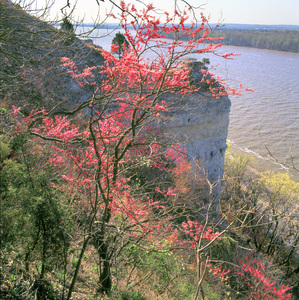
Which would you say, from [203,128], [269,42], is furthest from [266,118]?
[269,42]

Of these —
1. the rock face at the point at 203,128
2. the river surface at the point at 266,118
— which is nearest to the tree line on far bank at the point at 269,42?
the river surface at the point at 266,118

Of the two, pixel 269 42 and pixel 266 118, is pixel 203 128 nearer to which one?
pixel 266 118

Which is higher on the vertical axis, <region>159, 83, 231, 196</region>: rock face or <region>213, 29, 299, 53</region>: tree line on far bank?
<region>213, 29, 299, 53</region>: tree line on far bank

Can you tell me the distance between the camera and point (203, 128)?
1297 cm

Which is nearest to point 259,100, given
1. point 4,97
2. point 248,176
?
point 248,176

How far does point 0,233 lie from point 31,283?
0.92 metres

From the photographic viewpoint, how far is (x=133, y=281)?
177 inches

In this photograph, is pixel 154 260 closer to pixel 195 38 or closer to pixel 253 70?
pixel 195 38

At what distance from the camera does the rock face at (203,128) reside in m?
12.1

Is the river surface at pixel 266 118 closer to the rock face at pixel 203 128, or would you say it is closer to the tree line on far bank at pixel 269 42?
the rock face at pixel 203 128

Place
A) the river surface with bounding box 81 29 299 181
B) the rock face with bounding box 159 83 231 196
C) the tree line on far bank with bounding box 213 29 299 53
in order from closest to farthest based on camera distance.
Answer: the rock face with bounding box 159 83 231 196
the river surface with bounding box 81 29 299 181
the tree line on far bank with bounding box 213 29 299 53

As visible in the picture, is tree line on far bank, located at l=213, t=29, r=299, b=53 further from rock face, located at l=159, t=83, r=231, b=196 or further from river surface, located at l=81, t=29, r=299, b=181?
rock face, located at l=159, t=83, r=231, b=196

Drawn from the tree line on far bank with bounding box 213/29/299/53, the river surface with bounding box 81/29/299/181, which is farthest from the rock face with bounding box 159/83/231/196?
the tree line on far bank with bounding box 213/29/299/53

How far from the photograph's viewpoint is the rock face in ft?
39.8
